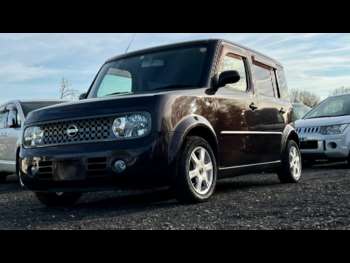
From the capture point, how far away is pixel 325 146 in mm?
10336

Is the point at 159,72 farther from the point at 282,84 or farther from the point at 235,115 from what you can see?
the point at 282,84

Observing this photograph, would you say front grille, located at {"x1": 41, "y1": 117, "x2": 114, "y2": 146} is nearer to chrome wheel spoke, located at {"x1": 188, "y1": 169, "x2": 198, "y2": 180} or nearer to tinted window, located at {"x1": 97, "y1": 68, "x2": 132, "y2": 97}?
chrome wheel spoke, located at {"x1": 188, "y1": 169, "x2": 198, "y2": 180}

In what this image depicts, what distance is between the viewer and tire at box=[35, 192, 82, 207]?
6.12 metres

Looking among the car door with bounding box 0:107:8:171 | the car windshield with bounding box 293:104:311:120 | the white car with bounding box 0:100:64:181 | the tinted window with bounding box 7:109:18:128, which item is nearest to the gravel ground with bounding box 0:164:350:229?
the white car with bounding box 0:100:64:181

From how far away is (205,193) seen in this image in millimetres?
5523

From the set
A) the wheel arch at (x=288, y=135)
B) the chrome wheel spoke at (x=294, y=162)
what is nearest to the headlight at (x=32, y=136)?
the wheel arch at (x=288, y=135)

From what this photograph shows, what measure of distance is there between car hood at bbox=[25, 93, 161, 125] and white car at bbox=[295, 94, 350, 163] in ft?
19.6

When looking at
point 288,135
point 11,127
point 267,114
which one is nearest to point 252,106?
point 267,114

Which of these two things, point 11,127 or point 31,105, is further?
point 31,105

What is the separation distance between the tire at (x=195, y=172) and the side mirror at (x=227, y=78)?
0.77 meters

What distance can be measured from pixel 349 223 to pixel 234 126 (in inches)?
95.7

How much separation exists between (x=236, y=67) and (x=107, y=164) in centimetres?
253
